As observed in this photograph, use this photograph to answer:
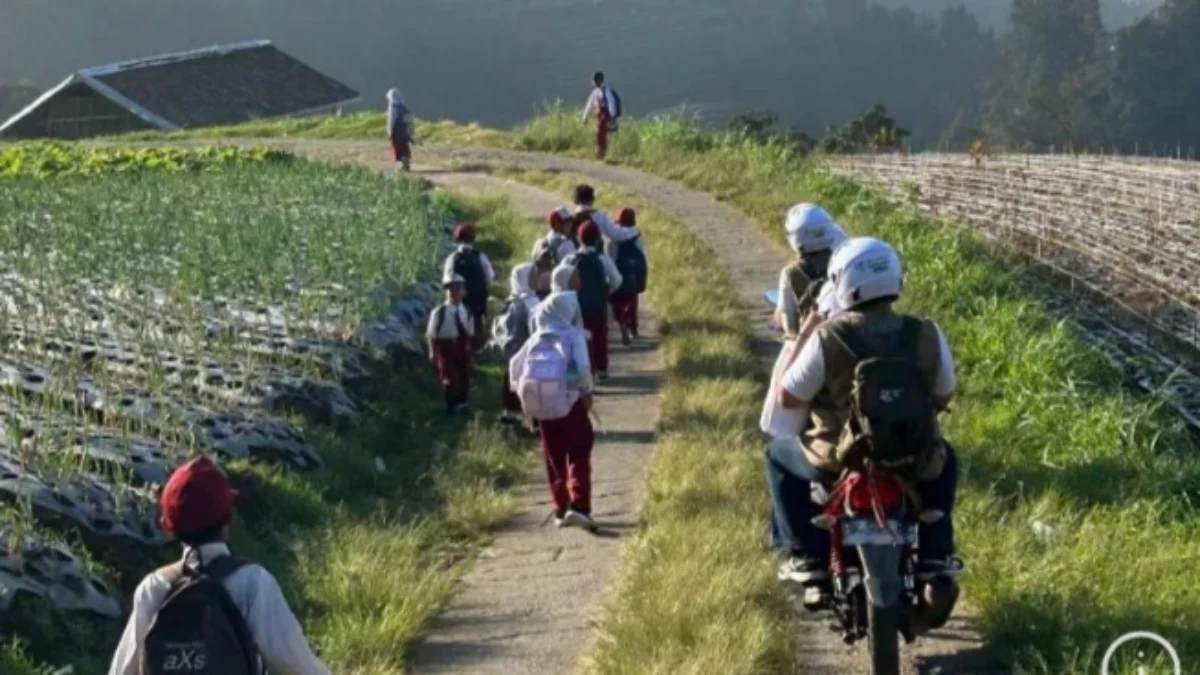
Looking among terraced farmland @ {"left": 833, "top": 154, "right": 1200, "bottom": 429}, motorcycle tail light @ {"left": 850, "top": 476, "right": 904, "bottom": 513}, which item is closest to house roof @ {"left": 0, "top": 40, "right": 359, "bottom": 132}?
terraced farmland @ {"left": 833, "top": 154, "right": 1200, "bottom": 429}

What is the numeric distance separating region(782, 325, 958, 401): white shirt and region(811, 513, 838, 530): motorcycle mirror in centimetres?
41

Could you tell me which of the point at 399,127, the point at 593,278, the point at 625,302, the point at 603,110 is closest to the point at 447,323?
the point at 593,278

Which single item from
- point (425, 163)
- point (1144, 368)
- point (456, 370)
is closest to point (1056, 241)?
point (1144, 368)

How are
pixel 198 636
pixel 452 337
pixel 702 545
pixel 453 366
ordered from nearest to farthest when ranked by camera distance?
pixel 198 636
pixel 702 545
pixel 452 337
pixel 453 366

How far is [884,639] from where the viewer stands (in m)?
5.84

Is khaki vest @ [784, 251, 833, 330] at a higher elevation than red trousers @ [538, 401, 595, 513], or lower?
higher

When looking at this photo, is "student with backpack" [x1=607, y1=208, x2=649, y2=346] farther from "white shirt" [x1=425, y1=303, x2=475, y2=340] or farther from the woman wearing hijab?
the woman wearing hijab

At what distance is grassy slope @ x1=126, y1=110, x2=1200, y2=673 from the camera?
6.64 metres

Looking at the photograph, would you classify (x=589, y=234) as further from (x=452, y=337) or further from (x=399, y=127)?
(x=399, y=127)

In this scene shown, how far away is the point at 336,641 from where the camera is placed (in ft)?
23.9

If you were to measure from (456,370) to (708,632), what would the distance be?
6.55 m

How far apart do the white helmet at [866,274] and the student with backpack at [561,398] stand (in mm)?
3388

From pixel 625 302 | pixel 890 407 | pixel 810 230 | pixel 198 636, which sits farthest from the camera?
pixel 625 302

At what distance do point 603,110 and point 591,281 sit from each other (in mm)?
15029
